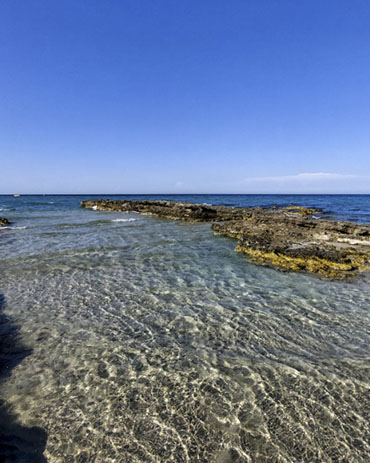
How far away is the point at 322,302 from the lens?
298 inches

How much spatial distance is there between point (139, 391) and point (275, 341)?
10.5 ft

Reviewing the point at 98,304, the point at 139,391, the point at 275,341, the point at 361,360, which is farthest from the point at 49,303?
the point at 361,360

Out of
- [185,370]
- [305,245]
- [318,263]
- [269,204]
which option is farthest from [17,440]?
[269,204]

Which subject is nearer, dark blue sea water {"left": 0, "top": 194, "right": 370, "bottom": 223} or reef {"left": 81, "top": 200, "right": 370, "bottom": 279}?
reef {"left": 81, "top": 200, "right": 370, "bottom": 279}

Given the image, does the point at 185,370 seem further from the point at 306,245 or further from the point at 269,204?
the point at 269,204

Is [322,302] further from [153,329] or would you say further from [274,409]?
[153,329]

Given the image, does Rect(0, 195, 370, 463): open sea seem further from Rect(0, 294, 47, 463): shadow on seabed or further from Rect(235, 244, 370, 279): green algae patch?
Rect(235, 244, 370, 279): green algae patch

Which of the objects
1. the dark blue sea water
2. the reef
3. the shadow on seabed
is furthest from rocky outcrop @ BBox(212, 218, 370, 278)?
the dark blue sea water

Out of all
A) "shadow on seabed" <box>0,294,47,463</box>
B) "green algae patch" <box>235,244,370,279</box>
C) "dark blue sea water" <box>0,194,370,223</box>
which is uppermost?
"shadow on seabed" <box>0,294,47,463</box>

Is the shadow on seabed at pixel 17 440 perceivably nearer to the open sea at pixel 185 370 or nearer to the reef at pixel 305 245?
the open sea at pixel 185 370

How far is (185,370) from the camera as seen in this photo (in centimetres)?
471

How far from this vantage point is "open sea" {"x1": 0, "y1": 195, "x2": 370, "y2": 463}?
3.34m

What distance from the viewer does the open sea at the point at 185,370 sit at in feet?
11.0

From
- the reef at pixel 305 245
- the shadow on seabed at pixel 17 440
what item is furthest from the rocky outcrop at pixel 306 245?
the shadow on seabed at pixel 17 440
